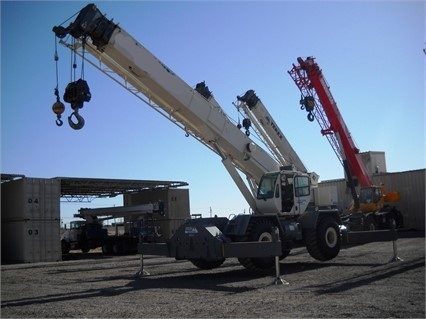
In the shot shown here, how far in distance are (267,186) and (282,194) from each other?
0.55m

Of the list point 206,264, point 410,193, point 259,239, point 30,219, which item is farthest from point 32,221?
point 410,193

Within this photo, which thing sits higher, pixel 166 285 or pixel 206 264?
pixel 206 264

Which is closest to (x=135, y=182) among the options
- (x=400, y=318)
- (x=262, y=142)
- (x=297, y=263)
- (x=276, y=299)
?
(x=262, y=142)

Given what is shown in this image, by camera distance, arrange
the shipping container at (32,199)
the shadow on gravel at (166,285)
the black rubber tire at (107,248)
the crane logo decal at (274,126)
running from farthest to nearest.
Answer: the black rubber tire at (107,248)
the shipping container at (32,199)
the crane logo decal at (274,126)
the shadow on gravel at (166,285)

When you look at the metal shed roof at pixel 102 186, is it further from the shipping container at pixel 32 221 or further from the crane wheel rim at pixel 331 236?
the crane wheel rim at pixel 331 236

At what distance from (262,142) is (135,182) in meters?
16.7

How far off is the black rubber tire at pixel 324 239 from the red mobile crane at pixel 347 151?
270 inches

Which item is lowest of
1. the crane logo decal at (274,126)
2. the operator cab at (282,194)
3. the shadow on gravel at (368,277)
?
the shadow on gravel at (368,277)

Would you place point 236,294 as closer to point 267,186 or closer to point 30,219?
point 267,186

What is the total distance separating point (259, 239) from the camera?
562 inches

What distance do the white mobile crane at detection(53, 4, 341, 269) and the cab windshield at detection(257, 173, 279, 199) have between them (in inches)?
1.3

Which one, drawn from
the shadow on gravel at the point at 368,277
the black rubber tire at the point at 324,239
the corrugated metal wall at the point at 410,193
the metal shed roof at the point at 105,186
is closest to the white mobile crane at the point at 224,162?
the black rubber tire at the point at 324,239

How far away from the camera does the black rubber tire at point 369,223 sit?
28320 millimetres

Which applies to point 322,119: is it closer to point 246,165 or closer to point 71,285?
point 246,165
